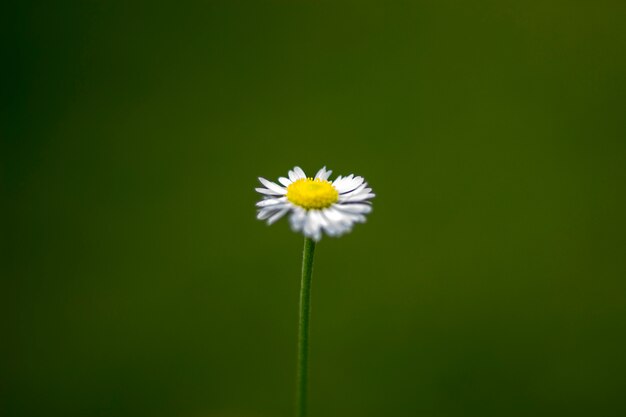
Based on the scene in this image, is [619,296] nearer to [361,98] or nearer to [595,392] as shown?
[595,392]

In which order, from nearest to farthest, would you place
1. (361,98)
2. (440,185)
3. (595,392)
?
(595,392)
(440,185)
(361,98)

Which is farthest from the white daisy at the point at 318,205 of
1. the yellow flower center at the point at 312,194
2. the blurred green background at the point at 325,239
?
the blurred green background at the point at 325,239

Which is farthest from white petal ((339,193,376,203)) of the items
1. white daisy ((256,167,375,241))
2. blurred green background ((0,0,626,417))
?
blurred green background ((0,0,626,417))

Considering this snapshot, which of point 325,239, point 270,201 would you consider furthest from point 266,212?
point 325,239

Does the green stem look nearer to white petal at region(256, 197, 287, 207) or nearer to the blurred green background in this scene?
white petal at region(256, 197, 287, 207)

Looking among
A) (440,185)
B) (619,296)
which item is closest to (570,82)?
(440,185)

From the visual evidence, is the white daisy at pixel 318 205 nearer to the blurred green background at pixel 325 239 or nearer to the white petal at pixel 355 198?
the white petal at pixel 355 198
